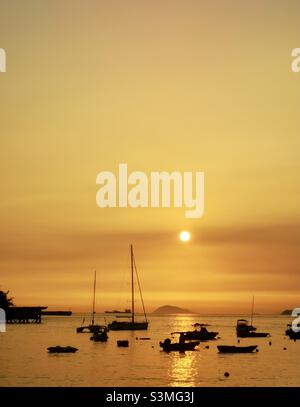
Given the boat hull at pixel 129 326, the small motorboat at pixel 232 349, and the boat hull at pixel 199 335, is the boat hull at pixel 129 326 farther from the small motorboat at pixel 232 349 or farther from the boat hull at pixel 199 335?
the small motorboat at pixel 232 349

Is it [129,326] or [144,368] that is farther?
[129,326]

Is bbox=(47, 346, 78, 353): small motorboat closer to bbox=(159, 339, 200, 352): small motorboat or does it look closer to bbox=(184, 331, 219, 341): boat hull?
bbox=(159, 339, 200, 352): small motorboat

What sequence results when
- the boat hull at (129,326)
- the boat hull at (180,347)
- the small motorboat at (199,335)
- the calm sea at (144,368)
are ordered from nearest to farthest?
the calm sea at (144,368)
the boat hull at (180,347)
the small motorboat at (199,335)
the boat hull at (129,326)

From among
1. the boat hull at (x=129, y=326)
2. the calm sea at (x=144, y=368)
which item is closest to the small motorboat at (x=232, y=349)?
the calm sea at (x=144, y=368)

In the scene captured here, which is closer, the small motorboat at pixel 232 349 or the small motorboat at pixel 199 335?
the small motorboat at pixel 232 349

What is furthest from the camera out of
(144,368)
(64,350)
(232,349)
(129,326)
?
(129,326)

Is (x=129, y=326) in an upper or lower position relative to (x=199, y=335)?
upper


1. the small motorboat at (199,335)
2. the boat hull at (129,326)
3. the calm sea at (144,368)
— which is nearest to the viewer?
the calm sea at (144,368)

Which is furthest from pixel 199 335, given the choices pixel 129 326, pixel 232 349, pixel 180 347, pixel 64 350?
pixel 64 350

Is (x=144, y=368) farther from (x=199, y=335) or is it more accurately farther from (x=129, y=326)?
(x=129, y=326)

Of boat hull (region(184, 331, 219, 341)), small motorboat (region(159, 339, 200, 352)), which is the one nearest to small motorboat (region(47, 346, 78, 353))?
small motorboat (region(159, 339, 200, 352))

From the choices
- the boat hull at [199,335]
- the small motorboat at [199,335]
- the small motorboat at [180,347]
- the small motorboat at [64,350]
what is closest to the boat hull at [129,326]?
the small motorboat at [199,335]
